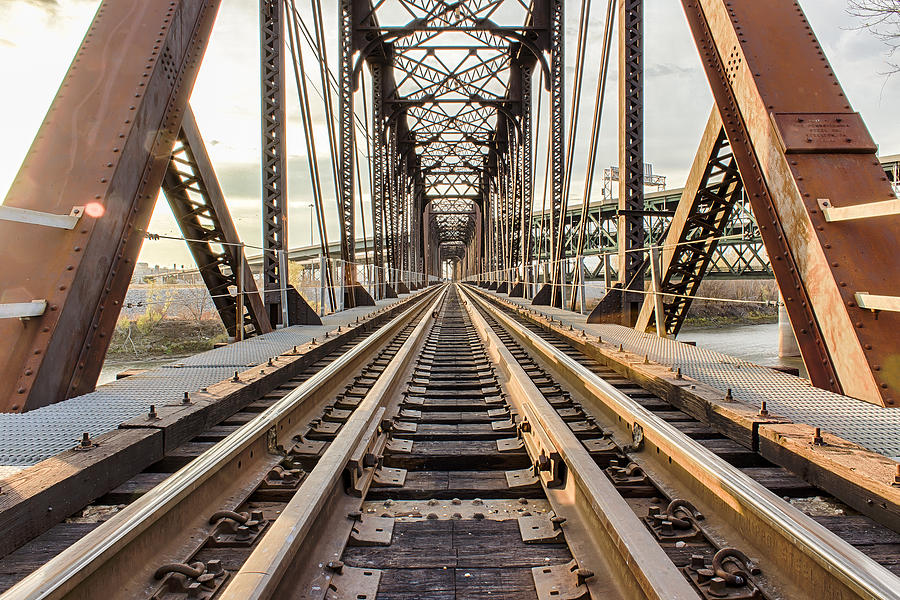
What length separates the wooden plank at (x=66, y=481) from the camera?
190cm

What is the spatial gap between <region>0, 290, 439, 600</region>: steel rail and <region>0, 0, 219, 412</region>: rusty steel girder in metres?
1.51

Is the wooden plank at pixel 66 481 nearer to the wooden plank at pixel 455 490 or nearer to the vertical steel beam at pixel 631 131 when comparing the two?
the wooden plank at pixel 455 490

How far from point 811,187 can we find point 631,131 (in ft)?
17.2

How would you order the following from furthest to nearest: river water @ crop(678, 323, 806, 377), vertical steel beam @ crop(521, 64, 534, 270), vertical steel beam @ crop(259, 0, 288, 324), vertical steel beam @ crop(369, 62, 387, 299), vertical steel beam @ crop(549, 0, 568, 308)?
vertical steel beam @ crop(369, 62, 387, 299) → vertical steel beam @ crop(521, 64, 534, 270) → river water @ crop(678, 323, 806, 377) → vertical steel beam @ crop(549, 0, 568, 308) → vertical steel beam @ crop(259, 0, 288, 324)

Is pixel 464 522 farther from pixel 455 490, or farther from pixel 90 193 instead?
pixel 90 193

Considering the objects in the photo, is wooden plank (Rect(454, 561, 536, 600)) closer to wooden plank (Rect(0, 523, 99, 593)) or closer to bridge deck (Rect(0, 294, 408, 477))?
wooden plank (Rect(0, 523, 99, 593))

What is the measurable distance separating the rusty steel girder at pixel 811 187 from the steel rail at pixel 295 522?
2916mm

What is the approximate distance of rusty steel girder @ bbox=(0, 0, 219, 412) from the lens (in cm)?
350

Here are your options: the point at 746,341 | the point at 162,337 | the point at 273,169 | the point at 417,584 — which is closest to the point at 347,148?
the point at 273,169

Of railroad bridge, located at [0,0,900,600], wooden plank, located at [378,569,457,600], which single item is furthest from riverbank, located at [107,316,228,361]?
wooden plank, located at [378,569,457,600]

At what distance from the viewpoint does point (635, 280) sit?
8.55 m

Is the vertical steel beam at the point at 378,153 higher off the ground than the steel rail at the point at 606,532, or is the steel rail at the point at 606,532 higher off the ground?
the vertical steel beam at the point at 378,153

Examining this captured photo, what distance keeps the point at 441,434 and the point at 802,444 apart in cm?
194

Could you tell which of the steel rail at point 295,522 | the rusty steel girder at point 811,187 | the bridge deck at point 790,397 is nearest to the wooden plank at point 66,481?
the steel rail at point 295,522
